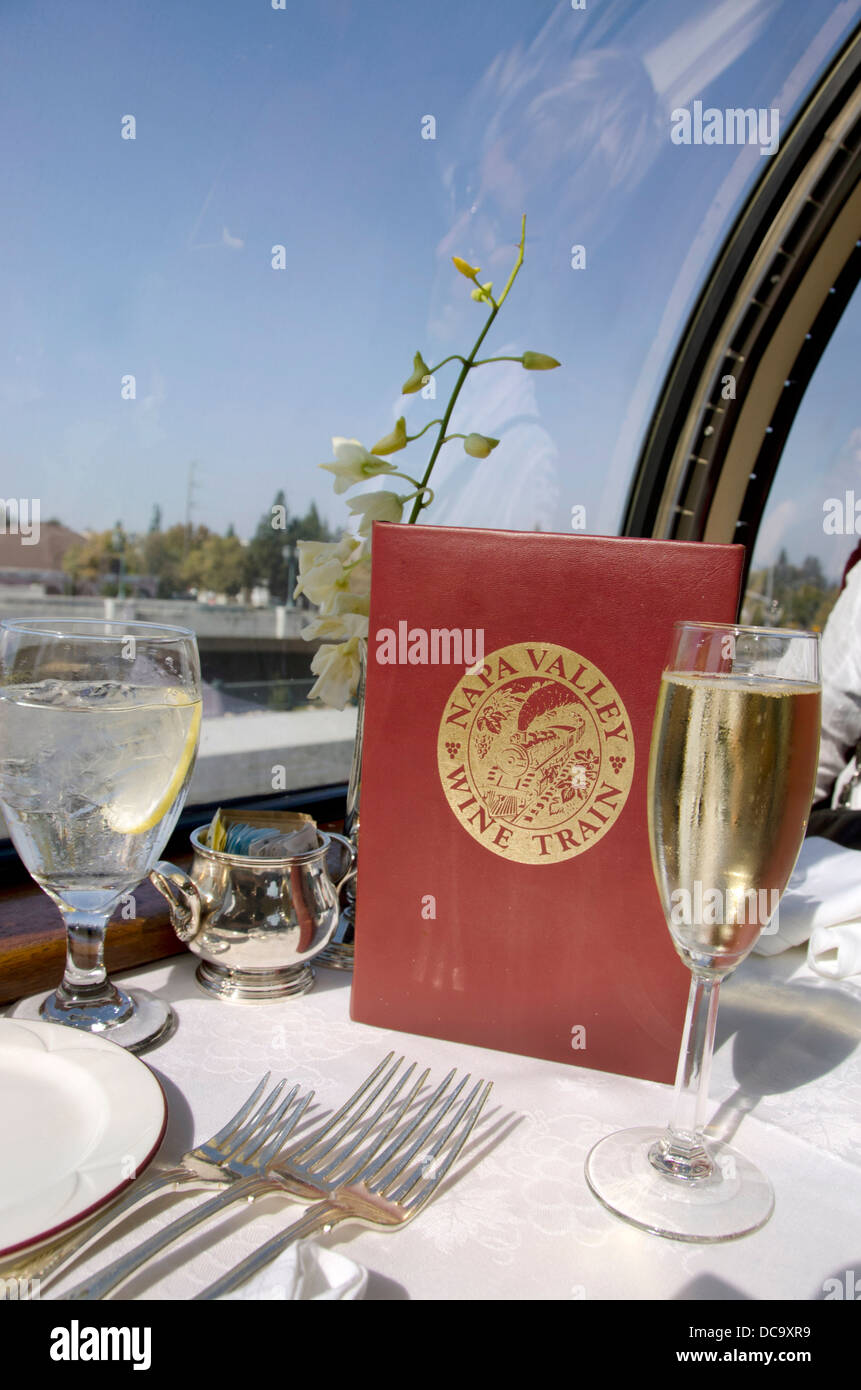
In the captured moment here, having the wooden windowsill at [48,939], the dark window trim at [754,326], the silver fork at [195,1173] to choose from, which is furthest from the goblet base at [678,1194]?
the dark window trim at [754,326]

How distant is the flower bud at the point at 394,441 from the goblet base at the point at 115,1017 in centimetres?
58

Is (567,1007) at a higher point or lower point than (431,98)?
lower

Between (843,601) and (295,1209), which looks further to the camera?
(843,601)

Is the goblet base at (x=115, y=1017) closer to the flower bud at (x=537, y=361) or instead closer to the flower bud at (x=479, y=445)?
the flower bud at (x=479, y=445)

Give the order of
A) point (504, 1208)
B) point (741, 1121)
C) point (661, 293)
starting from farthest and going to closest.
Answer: point (661, 293) → point (741, 1121) → point (504, 1208)

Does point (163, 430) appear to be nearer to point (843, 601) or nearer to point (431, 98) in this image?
point (431, 98)

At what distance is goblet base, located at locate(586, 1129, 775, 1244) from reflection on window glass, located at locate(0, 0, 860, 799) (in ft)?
2.14

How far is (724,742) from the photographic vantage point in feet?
1.83

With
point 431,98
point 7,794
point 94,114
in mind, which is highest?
point 431,98

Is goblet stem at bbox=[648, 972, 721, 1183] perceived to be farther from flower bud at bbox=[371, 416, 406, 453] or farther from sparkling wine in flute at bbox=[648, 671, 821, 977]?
flower bud at bbox=[371, 416, 406, 453]

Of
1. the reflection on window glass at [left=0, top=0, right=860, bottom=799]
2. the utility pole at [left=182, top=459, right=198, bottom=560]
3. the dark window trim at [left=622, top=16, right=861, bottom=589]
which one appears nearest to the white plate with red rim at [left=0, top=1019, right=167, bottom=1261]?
→ the reflection on window glass at [left=0, top=0, right=860, bottom=799]
